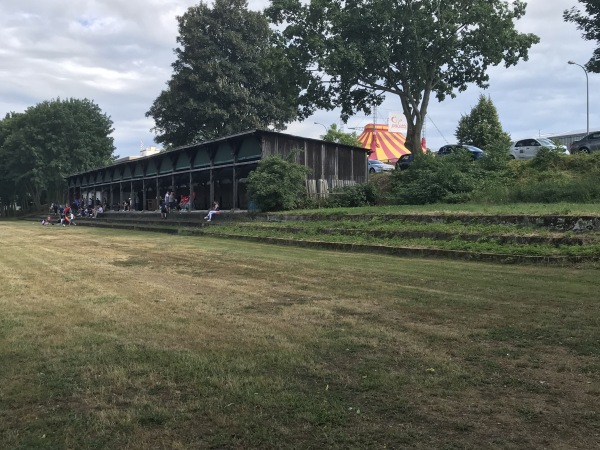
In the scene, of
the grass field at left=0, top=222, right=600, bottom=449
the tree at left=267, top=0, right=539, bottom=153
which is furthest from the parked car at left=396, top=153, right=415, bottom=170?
the grass field at left=0, top=222, right=600, bottom=449

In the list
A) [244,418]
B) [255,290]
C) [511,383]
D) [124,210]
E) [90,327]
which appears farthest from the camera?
[124,210]

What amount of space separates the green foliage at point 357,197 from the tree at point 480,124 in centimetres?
2669

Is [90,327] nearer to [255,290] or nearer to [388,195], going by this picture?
[255,290]

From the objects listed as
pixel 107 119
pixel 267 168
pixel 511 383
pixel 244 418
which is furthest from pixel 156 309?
pixel 107 119

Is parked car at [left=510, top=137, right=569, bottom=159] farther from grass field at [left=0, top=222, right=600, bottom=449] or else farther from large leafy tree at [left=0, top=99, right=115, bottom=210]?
large leafy tree at [left=0, top=99, right=115, bottom=210]

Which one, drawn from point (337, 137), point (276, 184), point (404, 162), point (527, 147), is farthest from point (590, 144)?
A: point (337, 137)

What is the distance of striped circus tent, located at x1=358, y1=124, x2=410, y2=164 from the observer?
70.4 metres

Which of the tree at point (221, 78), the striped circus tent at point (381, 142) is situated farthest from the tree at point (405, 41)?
the striped circus tent at point (381, 142)

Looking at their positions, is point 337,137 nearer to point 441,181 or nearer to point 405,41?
point 405,41

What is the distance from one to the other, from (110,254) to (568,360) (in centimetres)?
1160

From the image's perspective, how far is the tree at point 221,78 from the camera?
129ft

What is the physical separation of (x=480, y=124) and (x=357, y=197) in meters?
29.0

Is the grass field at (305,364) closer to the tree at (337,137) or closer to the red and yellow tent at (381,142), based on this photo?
the tree at (337,137)

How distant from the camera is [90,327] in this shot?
17.3 feet
